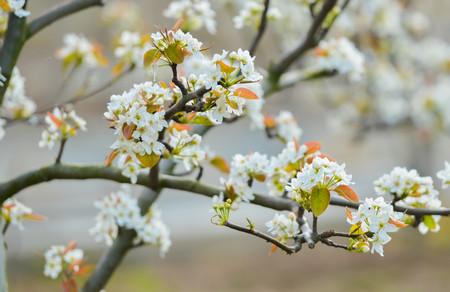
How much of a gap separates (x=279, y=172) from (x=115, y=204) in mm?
534

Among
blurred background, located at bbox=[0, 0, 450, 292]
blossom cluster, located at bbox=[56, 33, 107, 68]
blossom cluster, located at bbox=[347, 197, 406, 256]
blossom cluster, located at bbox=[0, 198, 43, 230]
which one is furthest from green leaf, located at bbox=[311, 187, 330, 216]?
blurred background, located at bbox=[0, 0, 450, 292]

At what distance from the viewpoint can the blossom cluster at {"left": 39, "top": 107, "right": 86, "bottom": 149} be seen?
180 cm

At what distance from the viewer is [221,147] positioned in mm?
12688

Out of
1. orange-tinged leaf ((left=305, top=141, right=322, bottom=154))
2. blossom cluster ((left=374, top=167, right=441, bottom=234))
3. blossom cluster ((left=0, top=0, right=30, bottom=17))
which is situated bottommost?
blossom cluster ((left=374, top=167, right=441, bottom=234))

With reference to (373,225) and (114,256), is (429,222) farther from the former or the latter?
(114,256)

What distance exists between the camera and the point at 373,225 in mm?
1323

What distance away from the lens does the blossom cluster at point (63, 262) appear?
1.95m

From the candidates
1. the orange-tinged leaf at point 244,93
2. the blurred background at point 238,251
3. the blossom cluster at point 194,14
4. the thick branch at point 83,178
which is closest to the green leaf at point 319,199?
the orange-tinged leaf at point 244,93

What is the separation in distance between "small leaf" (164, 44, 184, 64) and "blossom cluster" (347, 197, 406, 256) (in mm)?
418

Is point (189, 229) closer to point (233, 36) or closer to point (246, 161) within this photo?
point (246, 161)

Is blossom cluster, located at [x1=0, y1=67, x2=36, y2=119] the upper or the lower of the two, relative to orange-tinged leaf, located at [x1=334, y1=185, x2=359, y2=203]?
lower

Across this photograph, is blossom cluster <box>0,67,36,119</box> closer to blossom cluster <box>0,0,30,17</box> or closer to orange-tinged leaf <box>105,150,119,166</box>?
blossom cluster <box>0,0,30,17</box>

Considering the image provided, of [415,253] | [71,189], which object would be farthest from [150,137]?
[71,189]

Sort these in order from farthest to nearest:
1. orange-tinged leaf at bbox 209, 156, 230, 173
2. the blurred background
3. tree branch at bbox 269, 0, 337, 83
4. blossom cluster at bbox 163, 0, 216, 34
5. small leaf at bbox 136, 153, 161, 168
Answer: the blurred background < blossom cluster at bbox 163, 0, 216, 34 < tree branch at bbox 269, 0, 337, 83 < orange-tinged leaf at bbox 209, 156, 230, 173 < small leaf at bbox 136, 153, 161, 168
